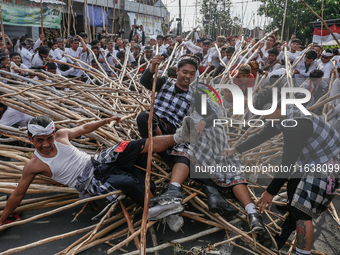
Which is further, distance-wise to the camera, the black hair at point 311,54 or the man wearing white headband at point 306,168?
the black hair at point 311,54

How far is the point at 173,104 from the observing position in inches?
104

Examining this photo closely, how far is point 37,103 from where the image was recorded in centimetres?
300

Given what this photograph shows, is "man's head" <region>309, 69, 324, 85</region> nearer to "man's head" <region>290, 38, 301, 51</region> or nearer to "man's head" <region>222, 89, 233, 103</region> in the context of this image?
"man's head" <region>222, 89, 233, 103</region>

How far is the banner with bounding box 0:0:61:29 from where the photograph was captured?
8414 millimetres

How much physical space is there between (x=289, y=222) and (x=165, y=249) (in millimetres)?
868

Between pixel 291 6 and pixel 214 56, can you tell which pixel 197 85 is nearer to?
pixel 214 56

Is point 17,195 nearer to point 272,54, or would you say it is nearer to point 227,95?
point 227,95

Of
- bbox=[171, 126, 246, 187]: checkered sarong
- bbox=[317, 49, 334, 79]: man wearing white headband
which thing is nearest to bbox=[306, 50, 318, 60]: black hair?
bbox=[317, 49, 334, 79]: man wearing white headband

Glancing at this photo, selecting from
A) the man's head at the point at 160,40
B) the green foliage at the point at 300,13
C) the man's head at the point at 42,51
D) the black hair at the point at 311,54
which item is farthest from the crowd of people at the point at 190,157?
the green foliage at the point at 300,13

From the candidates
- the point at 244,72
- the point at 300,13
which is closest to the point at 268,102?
the point at 244,72

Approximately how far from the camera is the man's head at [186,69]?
2.51 m

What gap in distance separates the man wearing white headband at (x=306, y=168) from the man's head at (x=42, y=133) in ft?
5.06

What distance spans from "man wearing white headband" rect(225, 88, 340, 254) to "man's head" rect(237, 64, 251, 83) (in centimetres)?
194

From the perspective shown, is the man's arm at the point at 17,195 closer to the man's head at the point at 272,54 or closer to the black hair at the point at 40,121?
the black hair at the point at 40,121
